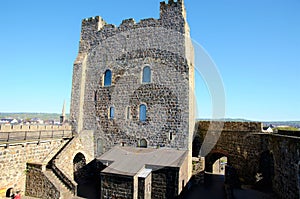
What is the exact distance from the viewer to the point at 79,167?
15.7m

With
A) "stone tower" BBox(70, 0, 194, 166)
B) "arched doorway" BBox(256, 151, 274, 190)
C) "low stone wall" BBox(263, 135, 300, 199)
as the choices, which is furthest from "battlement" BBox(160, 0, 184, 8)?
"arched doorway" BBox(256, 151, 274, 190)

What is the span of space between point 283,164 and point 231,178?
3.27 m

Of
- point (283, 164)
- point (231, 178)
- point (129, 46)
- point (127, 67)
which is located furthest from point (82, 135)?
point (283, 164)

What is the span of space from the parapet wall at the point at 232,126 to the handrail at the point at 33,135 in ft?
35.2

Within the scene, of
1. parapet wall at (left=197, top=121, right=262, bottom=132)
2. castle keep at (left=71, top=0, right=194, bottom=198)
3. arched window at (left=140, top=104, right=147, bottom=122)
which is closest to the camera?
castle keep at (left=71, top=0, right=194, bottom=198)

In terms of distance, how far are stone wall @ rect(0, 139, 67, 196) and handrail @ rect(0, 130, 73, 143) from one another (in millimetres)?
303

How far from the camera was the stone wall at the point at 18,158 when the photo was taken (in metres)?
11.4

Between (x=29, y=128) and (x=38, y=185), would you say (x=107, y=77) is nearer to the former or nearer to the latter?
(x=29, y=128)

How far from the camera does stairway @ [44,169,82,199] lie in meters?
11.7

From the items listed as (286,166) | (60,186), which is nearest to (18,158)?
(60,186)

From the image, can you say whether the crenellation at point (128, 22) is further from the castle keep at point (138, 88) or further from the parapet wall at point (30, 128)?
the parapet wall at point (30, 128)

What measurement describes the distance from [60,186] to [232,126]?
12.6 metres

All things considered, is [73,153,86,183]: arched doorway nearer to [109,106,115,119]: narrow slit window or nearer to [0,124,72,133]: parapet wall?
[0,124,72,133]: parapet wall

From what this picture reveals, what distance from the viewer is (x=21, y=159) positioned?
40.9ft
